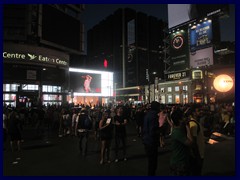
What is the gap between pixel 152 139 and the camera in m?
5.47

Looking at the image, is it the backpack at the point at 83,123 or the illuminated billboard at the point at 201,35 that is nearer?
the backpack at the point at 83,123

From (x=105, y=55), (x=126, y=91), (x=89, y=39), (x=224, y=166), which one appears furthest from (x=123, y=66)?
(x=224, y=166)

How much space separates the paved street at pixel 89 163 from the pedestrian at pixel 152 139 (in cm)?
111

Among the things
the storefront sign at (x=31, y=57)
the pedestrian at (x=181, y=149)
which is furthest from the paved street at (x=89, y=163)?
the storefront sign at (x=31, y=57)

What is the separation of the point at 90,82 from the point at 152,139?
55.8 m

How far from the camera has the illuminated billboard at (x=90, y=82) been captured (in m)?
58.4

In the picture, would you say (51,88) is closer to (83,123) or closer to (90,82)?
(90,82)

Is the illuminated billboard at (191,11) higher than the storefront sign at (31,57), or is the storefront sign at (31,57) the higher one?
the illuminated billboard at (191,11)

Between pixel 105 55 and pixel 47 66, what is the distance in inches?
4265

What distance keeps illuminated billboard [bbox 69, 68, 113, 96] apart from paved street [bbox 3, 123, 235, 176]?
160 feet

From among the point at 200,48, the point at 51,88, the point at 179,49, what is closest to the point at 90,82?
the point at 51,88

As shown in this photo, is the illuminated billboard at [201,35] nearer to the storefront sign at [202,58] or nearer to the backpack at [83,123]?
the storefront sign at [202,58]

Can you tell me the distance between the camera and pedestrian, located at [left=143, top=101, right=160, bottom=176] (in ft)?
17.9

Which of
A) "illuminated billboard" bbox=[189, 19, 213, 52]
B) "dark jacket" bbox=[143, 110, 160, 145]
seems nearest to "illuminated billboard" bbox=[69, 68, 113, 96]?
"illuminated billboard" bbox=[189, 19, 213, 52]
